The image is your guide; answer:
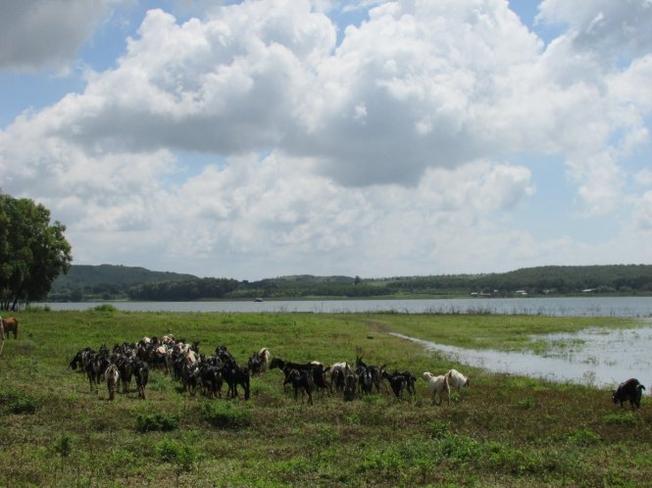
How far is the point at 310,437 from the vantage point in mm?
15773

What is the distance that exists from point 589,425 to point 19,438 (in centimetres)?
1409

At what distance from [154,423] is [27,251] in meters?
48.8

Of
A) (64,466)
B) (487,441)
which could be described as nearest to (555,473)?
(487,441)

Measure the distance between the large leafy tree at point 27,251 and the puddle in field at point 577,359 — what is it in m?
34.4

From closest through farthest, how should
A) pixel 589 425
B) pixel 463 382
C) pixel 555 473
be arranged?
pixel 555 473, pixel 589 425, pixel 463 382

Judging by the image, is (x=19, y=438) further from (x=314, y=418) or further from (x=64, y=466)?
(x=314, y=418)

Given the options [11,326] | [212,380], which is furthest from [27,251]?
[212,380]

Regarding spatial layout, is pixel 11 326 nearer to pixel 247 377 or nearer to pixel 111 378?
pixel 111 378

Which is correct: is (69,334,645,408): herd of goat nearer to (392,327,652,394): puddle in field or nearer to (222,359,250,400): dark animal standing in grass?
(222,359,250,400): dark animal standing in grass

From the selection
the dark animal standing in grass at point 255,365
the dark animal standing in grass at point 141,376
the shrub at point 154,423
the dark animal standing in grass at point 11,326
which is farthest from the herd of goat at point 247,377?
the dark animal standing in grass at point 11,326

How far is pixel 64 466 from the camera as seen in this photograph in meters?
12.9

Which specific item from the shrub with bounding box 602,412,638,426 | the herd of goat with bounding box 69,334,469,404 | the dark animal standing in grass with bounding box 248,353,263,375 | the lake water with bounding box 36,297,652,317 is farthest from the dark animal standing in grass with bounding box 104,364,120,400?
the lake water with bounding box 36,297,652,317

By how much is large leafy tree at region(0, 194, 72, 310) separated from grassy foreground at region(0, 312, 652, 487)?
112ft

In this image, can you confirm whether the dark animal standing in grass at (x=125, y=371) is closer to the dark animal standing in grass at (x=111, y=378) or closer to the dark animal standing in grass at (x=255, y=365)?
the dark animal standing in grass at (x=111, y=378)
